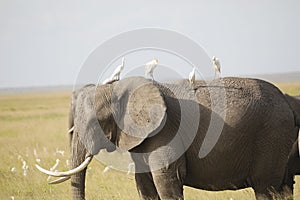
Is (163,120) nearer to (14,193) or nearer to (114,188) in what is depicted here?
(114,188)

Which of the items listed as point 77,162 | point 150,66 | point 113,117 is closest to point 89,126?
point 113,117

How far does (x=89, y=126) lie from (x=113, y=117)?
294 mm

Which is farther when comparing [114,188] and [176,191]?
[114,188]

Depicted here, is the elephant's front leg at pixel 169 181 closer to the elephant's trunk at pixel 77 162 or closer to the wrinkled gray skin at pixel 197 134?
the wrinkled gray skin at pixel 197 134

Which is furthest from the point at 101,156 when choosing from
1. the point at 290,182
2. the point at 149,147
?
the point at 290,182

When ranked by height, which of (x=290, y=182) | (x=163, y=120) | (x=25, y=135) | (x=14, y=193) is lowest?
(x=25, y=135)

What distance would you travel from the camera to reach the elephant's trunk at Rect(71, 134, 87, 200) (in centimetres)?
618

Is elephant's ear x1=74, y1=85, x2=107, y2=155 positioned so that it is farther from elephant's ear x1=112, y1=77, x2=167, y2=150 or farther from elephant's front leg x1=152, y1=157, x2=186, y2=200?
elephant's front leg x1=152, y1=157, x2=186, y2=200

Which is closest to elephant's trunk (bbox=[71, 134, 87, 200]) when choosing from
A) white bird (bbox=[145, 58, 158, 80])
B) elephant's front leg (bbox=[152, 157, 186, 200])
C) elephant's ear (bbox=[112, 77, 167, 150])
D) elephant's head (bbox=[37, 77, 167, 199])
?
elephant's head (bbox=[37, 77, 167, 199])

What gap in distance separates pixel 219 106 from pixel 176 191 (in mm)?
1091

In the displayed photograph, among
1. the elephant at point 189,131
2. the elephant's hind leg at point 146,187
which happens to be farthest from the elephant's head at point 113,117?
the elephant's hind leg at point 146,187

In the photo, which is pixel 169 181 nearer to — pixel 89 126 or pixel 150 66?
pixel 89 126

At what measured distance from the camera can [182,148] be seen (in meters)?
6.08

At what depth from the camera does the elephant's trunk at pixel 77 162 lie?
20.3 feet
